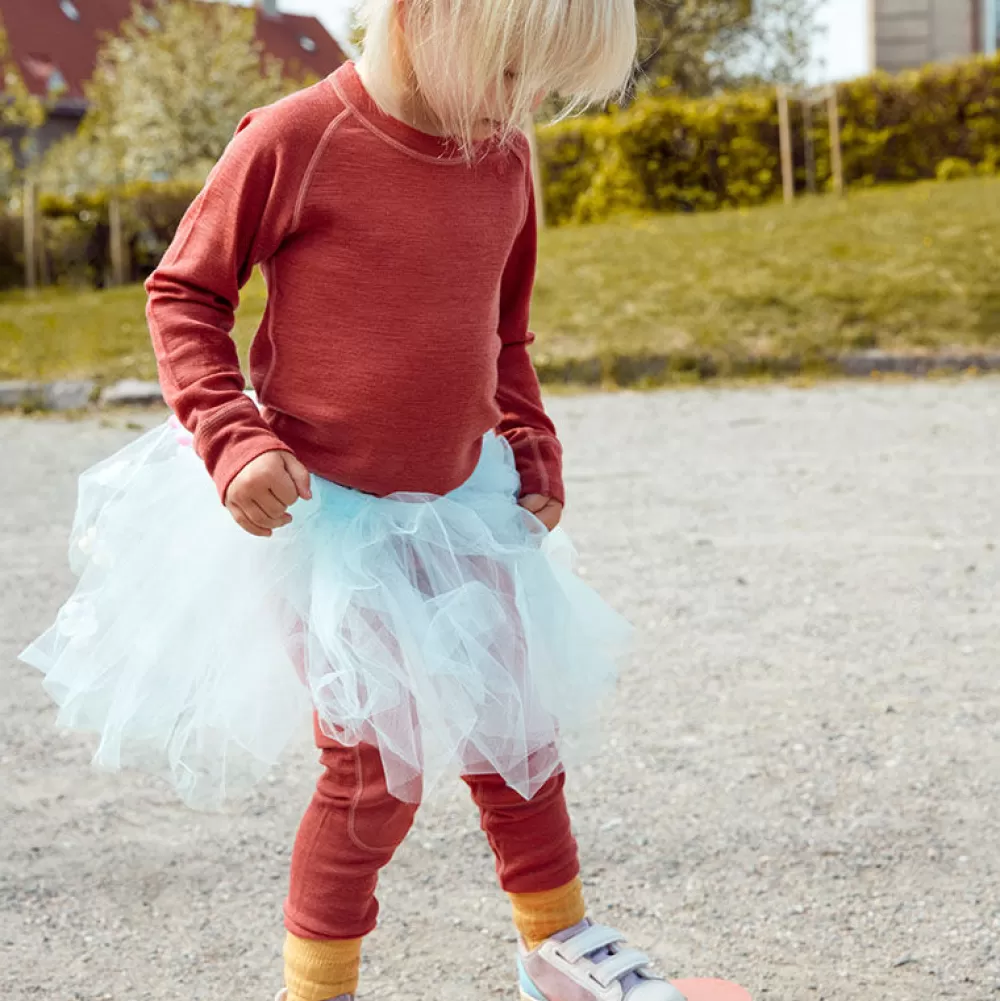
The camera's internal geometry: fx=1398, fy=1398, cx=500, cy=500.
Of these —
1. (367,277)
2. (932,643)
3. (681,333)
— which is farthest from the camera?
(681,333)

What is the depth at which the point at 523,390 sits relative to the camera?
183 centimetres

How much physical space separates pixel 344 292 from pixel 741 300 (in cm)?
583

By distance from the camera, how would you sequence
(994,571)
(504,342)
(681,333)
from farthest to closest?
(681,333), (994,571), (504,342)

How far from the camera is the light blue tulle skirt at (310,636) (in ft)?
5.06

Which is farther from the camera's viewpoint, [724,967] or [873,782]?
[873,782]

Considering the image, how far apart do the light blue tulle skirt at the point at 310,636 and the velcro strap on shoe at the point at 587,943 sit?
0.21 metres

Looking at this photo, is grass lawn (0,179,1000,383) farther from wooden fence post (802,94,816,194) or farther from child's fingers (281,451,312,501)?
child's fingers (281,451,312,501)

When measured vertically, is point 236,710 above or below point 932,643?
above

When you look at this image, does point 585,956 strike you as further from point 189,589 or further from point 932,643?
point 932,643

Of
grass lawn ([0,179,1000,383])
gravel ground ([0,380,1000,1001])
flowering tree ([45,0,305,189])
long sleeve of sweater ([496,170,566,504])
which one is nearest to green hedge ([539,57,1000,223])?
grass lawn ([0,179,1000,383])

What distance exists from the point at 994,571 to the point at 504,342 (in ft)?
6.95

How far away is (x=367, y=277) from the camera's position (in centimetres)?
153

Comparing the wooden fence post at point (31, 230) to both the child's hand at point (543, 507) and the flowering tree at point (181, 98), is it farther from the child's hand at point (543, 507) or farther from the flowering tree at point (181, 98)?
the child's hand at point (543, 507)

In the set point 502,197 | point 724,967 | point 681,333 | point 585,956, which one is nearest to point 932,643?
point 724,967
